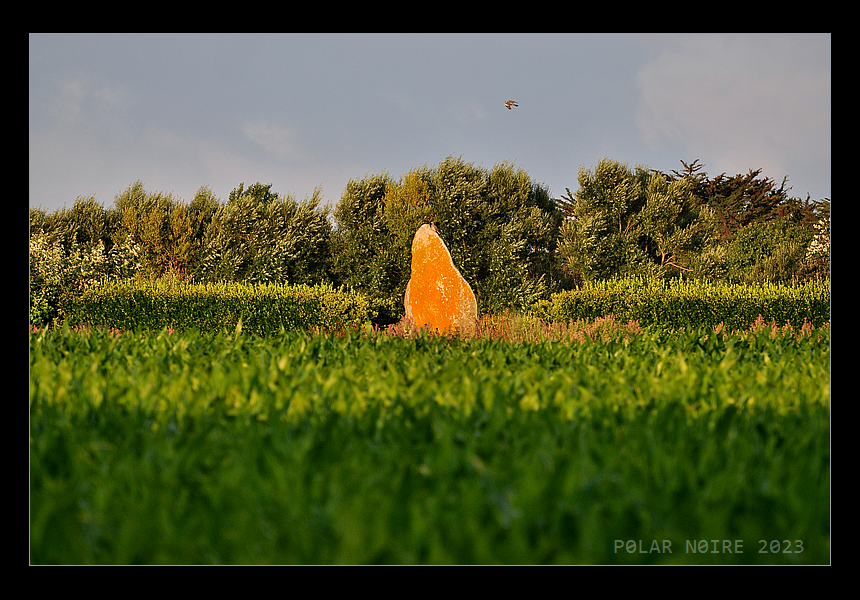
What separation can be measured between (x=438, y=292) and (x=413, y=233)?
7.97 metres

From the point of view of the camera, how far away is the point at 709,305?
13414mm

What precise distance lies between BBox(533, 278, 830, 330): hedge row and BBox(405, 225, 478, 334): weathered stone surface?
11.0 feet

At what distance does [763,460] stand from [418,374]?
197 centimetres

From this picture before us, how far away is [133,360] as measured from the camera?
404cm

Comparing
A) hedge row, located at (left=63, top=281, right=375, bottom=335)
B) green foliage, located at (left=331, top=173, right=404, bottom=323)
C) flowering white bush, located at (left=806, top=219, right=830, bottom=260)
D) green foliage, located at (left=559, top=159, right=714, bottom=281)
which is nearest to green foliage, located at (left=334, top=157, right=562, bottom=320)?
green foliage, located at (left=331, top=173, right=404, bottom=323)

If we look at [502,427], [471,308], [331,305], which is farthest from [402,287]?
[502,427]

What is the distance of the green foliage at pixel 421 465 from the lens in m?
1.77

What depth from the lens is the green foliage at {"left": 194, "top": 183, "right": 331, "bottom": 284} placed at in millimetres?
20484

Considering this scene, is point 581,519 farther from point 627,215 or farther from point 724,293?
point 627,215

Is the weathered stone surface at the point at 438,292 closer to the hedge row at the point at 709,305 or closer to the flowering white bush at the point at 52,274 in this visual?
the hedge row at the point at 709,305

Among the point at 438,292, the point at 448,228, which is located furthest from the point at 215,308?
the point at 448,228

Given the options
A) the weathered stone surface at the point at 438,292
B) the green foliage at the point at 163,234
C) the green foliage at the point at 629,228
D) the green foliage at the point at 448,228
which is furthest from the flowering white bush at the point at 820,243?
the green foliage at the point at 163,234

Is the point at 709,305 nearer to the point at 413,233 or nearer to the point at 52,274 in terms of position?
the point at 413,233

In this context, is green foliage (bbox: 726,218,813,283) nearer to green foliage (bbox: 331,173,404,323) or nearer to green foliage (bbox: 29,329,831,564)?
green foliage (bbox: 331,173,404,323)
